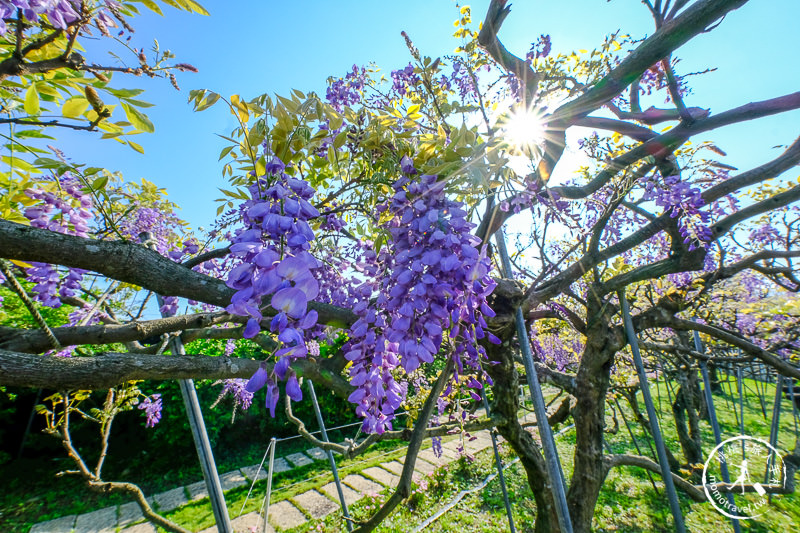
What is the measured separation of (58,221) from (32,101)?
83 centimetres

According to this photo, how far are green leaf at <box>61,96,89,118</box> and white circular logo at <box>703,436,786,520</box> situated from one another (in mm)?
4522

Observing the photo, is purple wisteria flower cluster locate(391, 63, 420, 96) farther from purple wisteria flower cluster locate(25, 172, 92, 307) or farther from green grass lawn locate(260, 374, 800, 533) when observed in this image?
green grass lawn locate(260, 374, 800, 533)

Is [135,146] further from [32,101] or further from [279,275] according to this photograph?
[279,275]

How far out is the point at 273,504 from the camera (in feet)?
14.8

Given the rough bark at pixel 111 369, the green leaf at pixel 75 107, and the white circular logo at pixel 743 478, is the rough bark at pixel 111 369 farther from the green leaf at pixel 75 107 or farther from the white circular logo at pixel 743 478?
the white circular logo at pixel 743 478

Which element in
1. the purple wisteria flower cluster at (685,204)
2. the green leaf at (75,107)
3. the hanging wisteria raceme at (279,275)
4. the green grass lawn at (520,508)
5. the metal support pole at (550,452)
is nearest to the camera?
the hanging wisteria raceme at (279,275)

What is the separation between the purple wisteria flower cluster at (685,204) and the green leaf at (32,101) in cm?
333

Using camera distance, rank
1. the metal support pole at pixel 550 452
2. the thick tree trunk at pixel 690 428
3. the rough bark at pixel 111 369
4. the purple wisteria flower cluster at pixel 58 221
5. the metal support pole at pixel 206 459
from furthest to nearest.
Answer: the thick tree trunk at pixel 690 428
the metal support pole at pixel 206 459
the purple wisteria flower cluster at pixel 58 221
the metal support pole at pixel 550 452
the rough bark at pixel 111 369

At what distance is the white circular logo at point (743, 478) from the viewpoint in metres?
3.07

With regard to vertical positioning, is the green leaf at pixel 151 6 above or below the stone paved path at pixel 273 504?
above

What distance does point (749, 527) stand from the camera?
375 centimetres

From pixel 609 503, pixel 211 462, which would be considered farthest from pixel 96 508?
pixel 609 503

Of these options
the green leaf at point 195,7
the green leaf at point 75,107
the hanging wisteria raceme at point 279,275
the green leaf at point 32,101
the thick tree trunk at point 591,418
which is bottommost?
the thick tree trunk at point 591,418

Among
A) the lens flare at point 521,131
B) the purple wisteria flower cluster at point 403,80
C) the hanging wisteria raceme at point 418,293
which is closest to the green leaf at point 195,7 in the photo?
the hanging wisteria raceme at point 418,293
